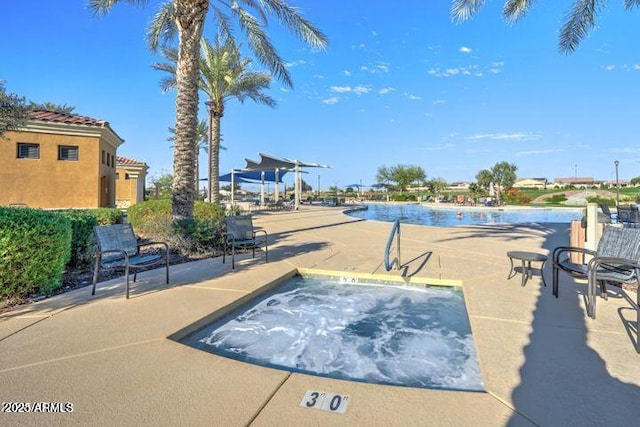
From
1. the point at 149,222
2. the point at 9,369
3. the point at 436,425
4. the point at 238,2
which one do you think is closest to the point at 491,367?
the point at 436,425

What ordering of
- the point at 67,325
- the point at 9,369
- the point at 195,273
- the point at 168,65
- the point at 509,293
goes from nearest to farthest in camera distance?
the point at 9,369 → the point at 67,325 → the point at 509,293 → the point at 195,273 → the point at 168,65

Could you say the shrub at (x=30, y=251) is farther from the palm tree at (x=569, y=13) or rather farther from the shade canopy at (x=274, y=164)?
the shade canopy at (x=274, y=164)

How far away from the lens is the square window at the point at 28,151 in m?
14.1

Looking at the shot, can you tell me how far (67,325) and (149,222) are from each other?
5.43m

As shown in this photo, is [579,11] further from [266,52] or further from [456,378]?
[456,378]

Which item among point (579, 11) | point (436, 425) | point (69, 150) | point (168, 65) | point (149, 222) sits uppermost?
point (168, 65)

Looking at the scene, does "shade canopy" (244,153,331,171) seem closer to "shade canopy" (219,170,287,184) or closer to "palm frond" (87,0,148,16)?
"shade canopy" (219,170,287,184)

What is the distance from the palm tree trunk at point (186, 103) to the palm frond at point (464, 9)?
7.78 meters

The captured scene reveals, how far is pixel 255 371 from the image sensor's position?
2.49m

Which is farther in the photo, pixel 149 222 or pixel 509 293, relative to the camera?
pixel 149 222

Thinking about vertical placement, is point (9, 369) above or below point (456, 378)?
above

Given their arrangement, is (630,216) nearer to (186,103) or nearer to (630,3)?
(630,3)

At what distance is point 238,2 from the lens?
10781 mm

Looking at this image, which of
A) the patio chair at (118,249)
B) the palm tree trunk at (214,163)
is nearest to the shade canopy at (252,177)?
the palm tree trunk at (214,163)
